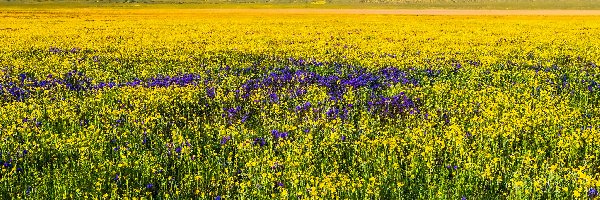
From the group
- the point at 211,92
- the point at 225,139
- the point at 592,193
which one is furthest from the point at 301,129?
the point at 592,193

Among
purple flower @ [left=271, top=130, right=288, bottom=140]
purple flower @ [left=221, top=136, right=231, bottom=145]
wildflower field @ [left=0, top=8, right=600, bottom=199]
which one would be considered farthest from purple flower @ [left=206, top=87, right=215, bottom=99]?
purple flower @ [left=221, top=136, right=231, bottom=145]

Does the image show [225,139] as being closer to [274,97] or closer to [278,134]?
[278,134]

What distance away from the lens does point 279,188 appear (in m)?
5.97

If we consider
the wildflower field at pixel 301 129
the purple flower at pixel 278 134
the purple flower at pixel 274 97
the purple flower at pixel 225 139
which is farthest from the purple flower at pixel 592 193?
the purple flower at pixel 274 97

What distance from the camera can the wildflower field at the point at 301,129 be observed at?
247 inches

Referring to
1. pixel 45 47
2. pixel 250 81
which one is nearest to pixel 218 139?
pixel 250 81

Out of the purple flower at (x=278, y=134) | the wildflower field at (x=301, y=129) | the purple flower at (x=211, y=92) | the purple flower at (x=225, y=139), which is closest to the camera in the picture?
the wildflower field at (x=301, y=129)

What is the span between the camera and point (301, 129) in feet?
28.8

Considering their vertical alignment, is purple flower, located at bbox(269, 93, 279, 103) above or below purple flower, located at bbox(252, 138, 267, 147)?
above

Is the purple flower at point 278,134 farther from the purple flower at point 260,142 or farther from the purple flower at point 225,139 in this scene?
the purple flower at point 225,139

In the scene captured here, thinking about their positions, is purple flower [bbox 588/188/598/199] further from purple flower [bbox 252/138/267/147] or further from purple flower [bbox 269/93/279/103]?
purple flower [bbox 269/93/279/103]

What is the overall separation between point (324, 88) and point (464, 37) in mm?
19747

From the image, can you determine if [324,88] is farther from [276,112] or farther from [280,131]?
[280,131]

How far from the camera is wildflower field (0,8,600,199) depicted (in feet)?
20.5
